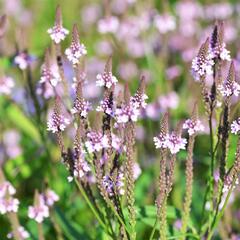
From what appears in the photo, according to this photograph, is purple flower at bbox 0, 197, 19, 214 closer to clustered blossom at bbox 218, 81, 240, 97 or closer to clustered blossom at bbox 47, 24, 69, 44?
clustered blossom at bbox 47, 24, 69, 44

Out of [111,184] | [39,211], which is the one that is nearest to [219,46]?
[111,184]

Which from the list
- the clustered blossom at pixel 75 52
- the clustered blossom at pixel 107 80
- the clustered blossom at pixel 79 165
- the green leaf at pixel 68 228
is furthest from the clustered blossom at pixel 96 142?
the green leaf at pixel 68 228

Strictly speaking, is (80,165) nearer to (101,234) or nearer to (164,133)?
(164,133)

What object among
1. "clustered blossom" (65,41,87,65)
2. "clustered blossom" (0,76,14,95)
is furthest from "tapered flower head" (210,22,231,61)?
"clustered blossom" (0,76,14,95)

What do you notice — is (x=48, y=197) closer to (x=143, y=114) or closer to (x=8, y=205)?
(x=8, y=205)

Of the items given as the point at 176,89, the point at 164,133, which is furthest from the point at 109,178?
the point at 176,89
